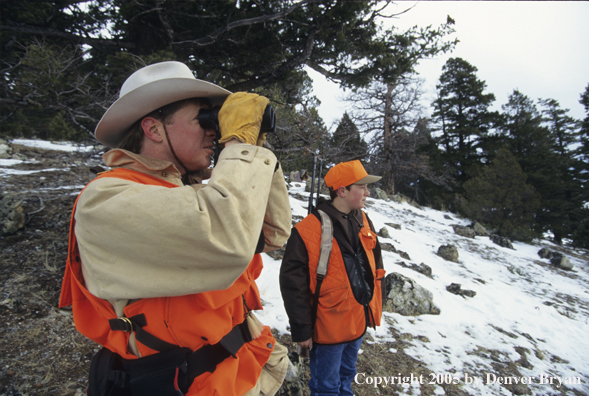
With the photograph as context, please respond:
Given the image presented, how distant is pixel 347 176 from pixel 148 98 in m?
1.86

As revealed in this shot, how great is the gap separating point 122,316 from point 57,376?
85.6 inches

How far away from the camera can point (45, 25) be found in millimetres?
4879

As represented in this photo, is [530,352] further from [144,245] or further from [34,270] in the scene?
[34,270]

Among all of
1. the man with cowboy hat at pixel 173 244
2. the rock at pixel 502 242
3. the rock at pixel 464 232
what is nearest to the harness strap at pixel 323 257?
the man with cowboy hat at pixel 173 244

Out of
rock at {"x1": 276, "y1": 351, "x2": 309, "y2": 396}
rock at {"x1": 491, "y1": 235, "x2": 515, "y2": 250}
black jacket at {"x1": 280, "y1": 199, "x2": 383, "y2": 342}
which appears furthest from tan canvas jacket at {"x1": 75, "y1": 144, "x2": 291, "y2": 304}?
rock at {"x1": 491, "y1": 235, "x2": 515, "y2": 250}

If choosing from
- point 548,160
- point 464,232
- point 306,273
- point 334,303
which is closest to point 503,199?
point 464,232

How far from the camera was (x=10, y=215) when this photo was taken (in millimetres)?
4125

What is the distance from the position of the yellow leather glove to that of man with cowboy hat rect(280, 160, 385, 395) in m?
1.41

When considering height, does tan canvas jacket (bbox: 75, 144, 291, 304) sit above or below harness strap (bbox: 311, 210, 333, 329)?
above

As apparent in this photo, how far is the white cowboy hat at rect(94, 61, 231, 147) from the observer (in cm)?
116

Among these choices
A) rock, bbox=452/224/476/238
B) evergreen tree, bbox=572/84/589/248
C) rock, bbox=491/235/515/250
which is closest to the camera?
rock, bbox=491/235/515/250

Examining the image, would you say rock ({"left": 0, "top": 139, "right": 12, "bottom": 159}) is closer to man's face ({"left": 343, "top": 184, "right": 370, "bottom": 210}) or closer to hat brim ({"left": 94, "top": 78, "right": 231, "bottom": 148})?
hat brim ({"left": 94, "top": 78, "right": 231, "bottom": 148})

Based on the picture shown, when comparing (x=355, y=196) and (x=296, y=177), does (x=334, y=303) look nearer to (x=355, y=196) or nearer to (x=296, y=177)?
(x=355, y=196)

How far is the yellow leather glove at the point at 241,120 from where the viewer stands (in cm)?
108
